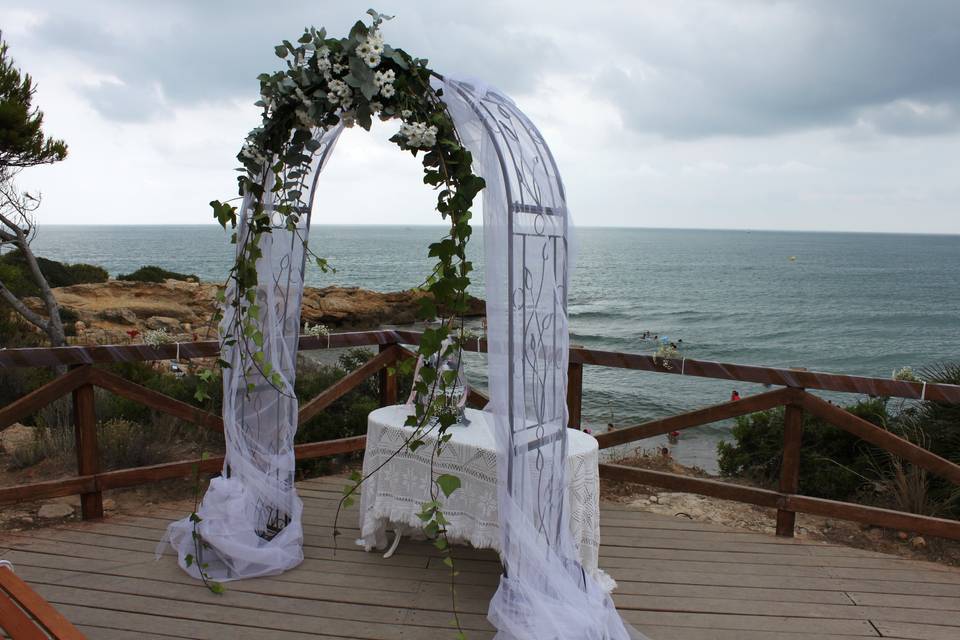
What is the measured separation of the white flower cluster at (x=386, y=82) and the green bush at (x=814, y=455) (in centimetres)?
395

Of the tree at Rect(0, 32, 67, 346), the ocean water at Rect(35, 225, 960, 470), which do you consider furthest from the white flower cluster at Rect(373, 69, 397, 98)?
the ocean water at Rect(35, 225, 960, 470)

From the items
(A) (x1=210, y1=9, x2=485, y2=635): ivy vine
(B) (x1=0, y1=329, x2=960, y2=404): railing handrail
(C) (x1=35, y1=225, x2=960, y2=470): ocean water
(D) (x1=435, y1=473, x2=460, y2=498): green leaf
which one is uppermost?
(A) (x1=210, y1=9, x2=485, y2=635): ivy vine

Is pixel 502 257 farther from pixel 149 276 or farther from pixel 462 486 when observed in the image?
pixel 149 276

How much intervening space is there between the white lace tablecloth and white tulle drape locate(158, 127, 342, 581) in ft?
1.36

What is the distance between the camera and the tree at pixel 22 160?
672 centimetres

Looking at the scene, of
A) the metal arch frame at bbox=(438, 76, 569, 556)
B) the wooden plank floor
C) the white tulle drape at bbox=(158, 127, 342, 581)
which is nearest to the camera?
the metal arch frame at bbox=(438, 76, 569, 556)

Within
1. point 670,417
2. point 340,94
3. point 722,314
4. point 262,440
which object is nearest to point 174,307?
point 262,440

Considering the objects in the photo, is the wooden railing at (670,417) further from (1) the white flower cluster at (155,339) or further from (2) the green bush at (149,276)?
(2) the green bush at (149,276)

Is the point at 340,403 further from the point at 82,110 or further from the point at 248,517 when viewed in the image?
the point at 82,110

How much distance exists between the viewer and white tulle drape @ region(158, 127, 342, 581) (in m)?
3.06

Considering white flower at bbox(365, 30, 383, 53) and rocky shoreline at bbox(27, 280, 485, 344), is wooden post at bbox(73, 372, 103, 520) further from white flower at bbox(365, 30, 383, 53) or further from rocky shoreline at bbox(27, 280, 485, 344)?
rocky shoreline at bbox(27, 280, 485, 344)

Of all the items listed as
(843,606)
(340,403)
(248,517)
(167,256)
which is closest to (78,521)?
(248,517)

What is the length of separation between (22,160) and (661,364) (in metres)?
7.63

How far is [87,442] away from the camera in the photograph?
3.51 metres
